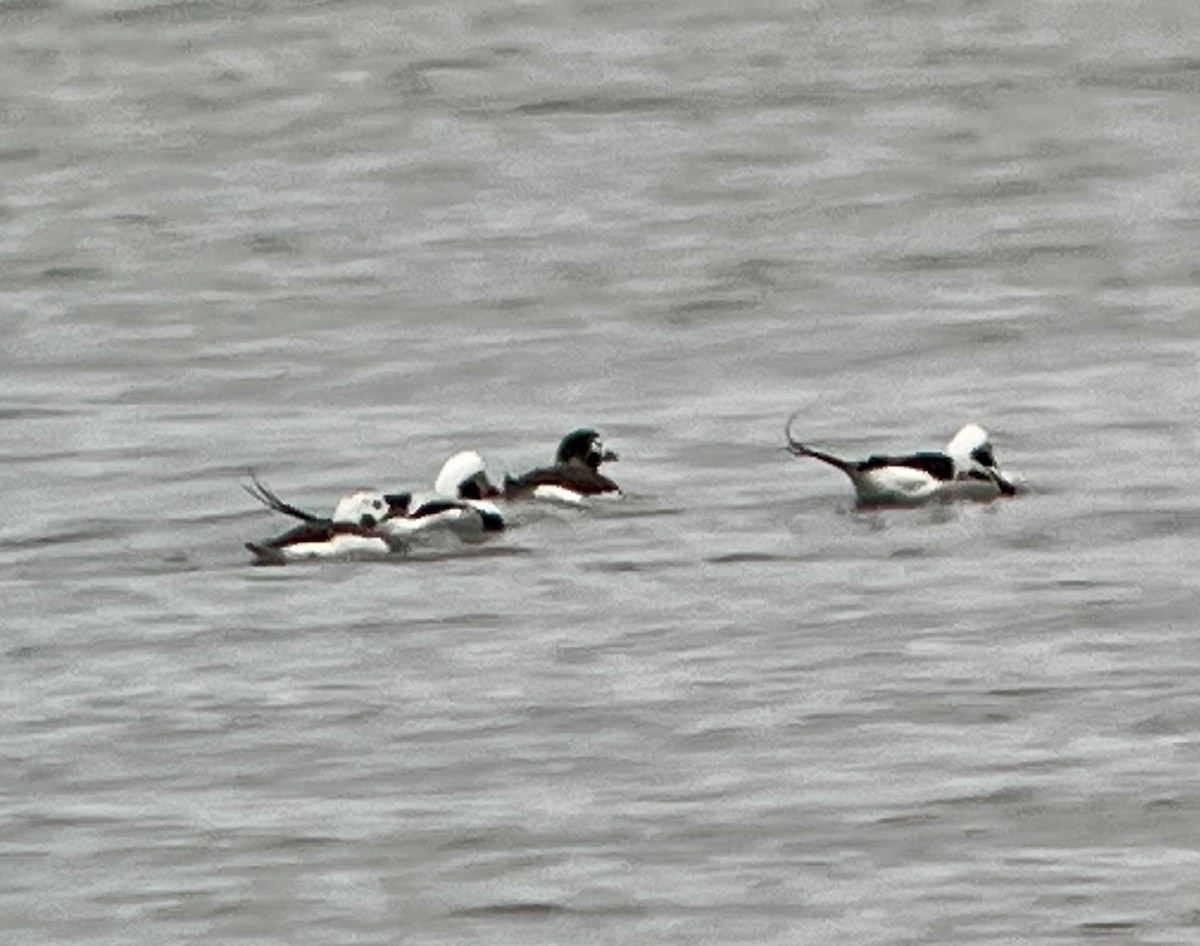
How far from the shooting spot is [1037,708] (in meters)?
15.1

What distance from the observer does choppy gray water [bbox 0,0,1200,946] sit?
530 inches

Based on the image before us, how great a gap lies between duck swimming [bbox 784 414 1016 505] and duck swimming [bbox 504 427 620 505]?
2.57 ft

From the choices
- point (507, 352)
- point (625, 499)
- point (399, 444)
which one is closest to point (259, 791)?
point (625, 499)

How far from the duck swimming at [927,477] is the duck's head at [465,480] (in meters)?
1.17

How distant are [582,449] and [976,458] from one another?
146 centimetres

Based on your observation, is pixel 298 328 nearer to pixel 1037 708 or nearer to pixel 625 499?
pixel 625 499

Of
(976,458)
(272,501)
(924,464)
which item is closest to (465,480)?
(272,501)

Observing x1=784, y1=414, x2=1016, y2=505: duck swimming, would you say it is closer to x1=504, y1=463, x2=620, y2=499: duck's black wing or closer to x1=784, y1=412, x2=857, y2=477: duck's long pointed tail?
x1=784, y1=412, x2=857, y2=477: duck's long pointed tail

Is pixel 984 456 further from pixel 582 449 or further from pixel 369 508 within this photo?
pixel 369 508

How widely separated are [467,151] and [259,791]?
16406 mm

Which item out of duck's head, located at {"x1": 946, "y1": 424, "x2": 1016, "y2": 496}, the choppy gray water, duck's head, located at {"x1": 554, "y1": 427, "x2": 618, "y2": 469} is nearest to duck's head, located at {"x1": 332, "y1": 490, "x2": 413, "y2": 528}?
the choppy gray water

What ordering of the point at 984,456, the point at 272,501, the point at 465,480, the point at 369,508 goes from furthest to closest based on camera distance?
the point at 984,456
the point at 465,480
the point at 272,501
the point at 369,508

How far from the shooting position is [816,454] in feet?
64.5

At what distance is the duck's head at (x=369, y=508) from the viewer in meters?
18.6
